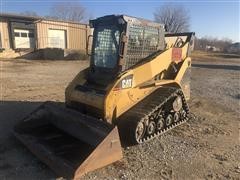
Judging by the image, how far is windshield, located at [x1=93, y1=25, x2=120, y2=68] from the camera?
636 centimetres

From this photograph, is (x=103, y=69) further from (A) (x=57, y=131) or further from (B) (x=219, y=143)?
(B) (x=219, y=143)

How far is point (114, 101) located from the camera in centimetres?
588

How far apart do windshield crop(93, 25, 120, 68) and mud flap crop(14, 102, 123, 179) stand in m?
1.32

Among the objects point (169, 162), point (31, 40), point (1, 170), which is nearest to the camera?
point (1, 170)

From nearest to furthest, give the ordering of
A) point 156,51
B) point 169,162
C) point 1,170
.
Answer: point 1,170 < point 169,162 < point 156,51

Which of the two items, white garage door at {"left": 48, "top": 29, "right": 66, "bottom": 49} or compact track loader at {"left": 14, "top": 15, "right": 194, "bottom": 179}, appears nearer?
compact track loader at {"left": 14, "top": 15, "right": 194, "bottom": 179}

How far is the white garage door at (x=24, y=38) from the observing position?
26047mm

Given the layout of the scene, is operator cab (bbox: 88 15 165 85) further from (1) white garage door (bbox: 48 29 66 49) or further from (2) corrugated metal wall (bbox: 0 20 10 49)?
(1) white garage door (bbox: 48 29 66 49)

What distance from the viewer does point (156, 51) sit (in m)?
6.99

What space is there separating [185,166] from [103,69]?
2.68 m

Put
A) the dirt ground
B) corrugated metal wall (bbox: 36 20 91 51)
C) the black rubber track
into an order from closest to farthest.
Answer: the dirt ground, the black rubber track, corrugated metal wall (bbox: 36 20 91 51)

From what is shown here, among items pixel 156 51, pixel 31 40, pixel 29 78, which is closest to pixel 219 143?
pixel 156 51

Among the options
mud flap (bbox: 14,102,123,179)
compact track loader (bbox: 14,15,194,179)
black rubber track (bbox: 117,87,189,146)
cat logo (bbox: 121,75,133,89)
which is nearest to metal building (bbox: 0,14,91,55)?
mud flap (bbox: 14,102,123,179)

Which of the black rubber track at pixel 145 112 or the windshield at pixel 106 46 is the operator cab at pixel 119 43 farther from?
the black rubber track at pixel 145 112
